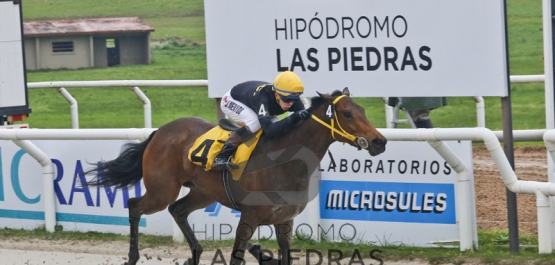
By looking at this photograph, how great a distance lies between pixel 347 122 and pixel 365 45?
1.57 meters

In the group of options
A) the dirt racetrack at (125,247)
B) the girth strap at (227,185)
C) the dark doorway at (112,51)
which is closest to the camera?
the girth strap at (227,185)

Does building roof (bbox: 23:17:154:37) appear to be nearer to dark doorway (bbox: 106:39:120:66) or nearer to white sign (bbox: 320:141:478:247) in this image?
dark doorway (bbox: 106:39:120:66)

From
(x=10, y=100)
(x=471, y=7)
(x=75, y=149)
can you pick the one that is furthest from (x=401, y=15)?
(x=10, y=100)

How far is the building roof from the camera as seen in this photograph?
69.5 feet

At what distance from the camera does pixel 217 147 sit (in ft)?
22.1

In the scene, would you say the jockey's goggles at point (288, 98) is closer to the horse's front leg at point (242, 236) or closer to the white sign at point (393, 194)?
the horse's front leg at point (242, 236)

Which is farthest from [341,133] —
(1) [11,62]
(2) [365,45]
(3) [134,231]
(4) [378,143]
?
(1) [11,62]

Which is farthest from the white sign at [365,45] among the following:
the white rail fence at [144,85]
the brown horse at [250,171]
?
the white rail fence at [144,85]

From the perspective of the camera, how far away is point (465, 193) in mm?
7062

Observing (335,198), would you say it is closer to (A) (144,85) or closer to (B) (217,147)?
(B) (217,147)

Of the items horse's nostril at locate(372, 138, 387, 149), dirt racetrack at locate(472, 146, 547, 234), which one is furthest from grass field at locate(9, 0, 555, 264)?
horse's nostril at locate(372, 138, 387, 149)

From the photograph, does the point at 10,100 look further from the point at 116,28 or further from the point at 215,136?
the point at 116,28

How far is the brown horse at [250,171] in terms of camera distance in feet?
20.4

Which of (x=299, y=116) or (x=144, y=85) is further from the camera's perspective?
(x=144, y=85)
